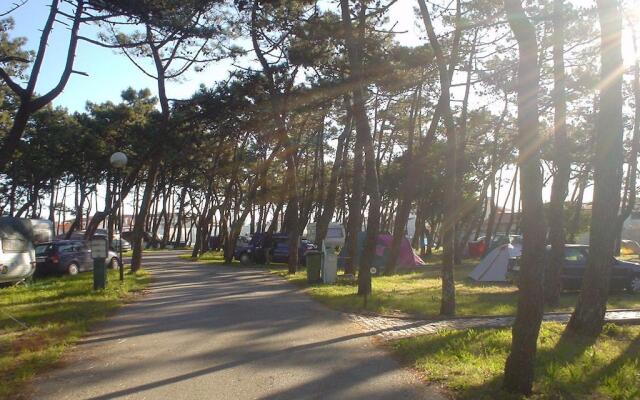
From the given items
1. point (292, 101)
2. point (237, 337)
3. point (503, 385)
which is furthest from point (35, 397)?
point (292, 101)

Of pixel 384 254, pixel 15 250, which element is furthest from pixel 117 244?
pixel 15 250

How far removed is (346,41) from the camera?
16344 millimetres

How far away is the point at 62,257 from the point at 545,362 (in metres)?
20.3

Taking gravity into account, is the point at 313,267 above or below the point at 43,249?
below

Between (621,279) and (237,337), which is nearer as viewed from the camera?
(237,337)

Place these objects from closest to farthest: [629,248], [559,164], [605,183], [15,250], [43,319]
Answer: [605,183] → [43,319] → [559,164] → [15,250] → [629,248]

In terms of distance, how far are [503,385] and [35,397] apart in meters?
4.74

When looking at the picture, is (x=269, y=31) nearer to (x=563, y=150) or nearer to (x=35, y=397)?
(x=563, y=150)

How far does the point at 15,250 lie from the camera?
18578 mm

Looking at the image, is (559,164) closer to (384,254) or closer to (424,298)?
(424,298)

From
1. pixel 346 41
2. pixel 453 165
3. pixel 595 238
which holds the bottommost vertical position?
pixel 595 238

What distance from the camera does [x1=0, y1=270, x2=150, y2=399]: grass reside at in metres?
7.64

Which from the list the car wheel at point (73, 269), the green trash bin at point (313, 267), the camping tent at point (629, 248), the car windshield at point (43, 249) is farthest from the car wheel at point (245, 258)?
the camping tent at point (629, 248)

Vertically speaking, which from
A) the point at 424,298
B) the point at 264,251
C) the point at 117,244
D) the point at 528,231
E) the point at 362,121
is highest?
the point at 362,121
